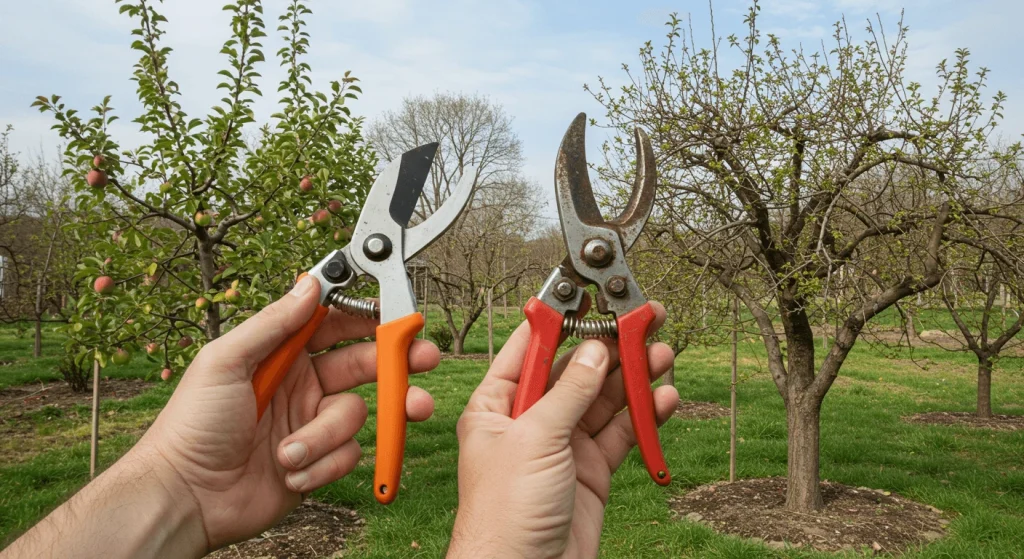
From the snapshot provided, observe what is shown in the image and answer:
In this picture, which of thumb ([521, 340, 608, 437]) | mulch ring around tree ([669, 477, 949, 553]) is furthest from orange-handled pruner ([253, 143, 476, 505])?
mulch ring around tree ([669, 477, 949, 553])

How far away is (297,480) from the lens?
2.19m

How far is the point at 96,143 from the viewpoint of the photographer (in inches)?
151

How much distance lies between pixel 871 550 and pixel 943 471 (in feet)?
10.2

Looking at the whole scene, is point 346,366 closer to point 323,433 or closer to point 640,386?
point 323,433

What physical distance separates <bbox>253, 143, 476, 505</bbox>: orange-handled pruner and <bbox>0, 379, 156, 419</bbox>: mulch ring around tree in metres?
9.73

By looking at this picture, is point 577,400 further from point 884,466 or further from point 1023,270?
point 884,466

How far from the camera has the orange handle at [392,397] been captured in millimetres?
1982

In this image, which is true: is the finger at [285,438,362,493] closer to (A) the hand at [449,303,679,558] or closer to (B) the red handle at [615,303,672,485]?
(A) the hand at [449,303,679,558]

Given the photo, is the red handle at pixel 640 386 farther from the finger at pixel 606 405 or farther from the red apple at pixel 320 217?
the red apple at pixel 320 217

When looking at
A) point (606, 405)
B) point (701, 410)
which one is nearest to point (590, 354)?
point (606, 405)

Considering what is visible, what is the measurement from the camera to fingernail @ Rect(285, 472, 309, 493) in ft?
7.16

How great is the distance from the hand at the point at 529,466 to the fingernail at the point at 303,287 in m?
0.62

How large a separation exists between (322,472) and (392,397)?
413 millimetres

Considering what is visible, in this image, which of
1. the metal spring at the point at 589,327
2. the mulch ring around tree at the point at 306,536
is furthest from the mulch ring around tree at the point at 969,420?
the metal spring at the point at 589,327
